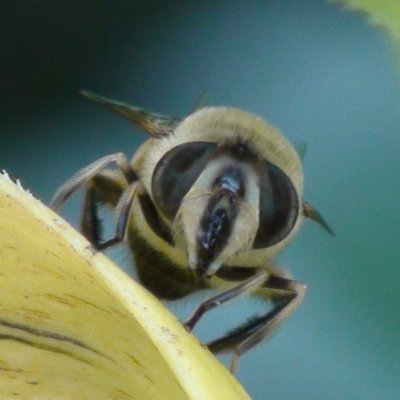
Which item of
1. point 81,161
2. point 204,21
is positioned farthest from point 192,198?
point 204,21

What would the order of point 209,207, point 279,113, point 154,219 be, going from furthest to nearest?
1. point 279,113
2. point 154,219
3. point 209,207

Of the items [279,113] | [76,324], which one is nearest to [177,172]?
[76,324]

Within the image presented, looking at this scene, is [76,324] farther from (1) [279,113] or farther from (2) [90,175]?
(1) [279,113]

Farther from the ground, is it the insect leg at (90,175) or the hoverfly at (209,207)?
the insect leg at (90,175)

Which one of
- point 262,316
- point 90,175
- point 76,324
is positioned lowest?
point 76,324

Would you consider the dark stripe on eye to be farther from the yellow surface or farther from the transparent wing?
the yellow surface

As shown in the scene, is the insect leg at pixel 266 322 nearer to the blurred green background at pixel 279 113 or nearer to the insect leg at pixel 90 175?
the blurred green background at pixel 279 113

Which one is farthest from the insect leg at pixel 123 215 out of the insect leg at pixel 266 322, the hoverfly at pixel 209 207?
the insect leg at pixel 266 322

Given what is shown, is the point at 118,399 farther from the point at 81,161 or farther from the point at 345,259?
the point at 81,161
